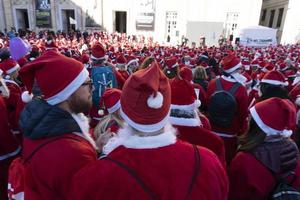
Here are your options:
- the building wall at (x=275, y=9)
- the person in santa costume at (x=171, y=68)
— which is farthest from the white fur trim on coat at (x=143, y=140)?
the building wall at (x=275, y=9)

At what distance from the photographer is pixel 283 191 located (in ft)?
6.41

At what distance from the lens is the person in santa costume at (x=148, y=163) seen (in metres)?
1.34

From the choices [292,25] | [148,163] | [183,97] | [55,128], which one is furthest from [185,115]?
[292,25]

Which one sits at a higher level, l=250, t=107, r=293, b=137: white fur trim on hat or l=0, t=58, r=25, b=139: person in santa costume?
l=250, t=107, r=293, b=137: white fur trim on hat

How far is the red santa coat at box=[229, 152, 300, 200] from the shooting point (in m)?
2.07

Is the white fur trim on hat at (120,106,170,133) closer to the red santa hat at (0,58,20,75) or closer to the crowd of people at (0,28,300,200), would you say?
the crowd of people at (0,28,300,200)

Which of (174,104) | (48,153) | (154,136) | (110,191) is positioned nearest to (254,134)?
(174,104)

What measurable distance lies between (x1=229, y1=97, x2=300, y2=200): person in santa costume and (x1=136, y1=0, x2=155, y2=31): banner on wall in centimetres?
3160

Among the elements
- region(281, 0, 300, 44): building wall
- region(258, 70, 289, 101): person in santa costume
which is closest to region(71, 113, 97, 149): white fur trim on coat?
region(258, 70, 289, 101): person in santa costume

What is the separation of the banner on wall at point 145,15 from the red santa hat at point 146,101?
3227 cm

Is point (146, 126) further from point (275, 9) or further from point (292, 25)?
point (275, 9)

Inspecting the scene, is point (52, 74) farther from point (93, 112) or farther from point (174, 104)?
point (93, 112)

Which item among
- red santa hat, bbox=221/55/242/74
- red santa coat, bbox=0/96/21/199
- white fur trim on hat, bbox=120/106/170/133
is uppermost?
white fur trim on hat, bbox=120/106/170/133

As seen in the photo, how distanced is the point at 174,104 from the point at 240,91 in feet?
6.32
